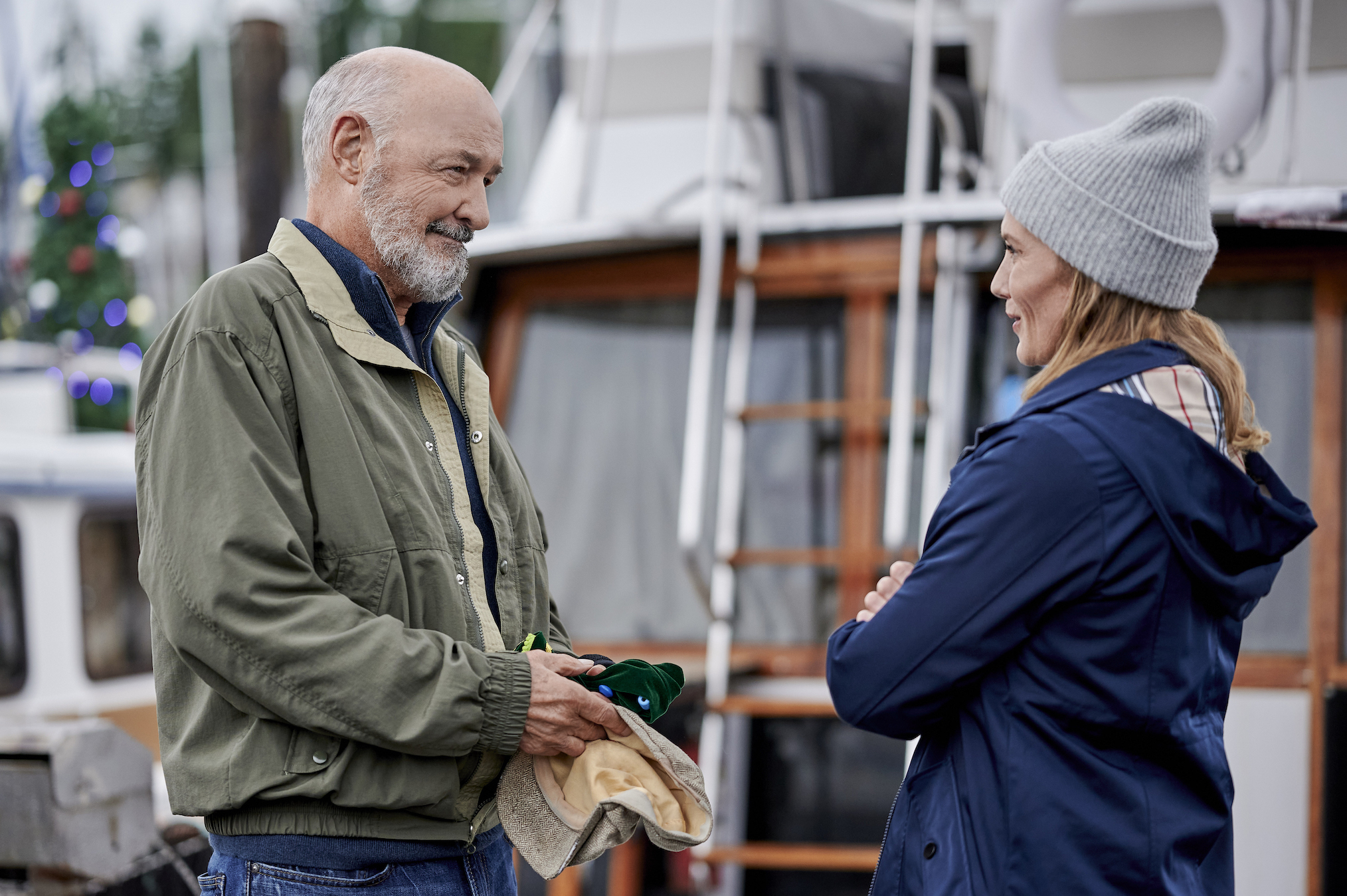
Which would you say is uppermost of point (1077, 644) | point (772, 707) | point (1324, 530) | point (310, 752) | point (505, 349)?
point (505, 349)

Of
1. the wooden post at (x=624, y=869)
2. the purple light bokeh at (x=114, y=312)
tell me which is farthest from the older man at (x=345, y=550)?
the purple light bokeh at (x=114, y=312)

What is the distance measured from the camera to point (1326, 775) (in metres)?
4.05

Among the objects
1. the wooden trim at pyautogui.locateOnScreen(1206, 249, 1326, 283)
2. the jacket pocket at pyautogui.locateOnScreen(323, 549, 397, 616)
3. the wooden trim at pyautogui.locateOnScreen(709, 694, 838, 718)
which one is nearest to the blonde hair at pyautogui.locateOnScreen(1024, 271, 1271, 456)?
the jacket pocket at pyautogui.locateOnScreen(323, 549, 397, 616)

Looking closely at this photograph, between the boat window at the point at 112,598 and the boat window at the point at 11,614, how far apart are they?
1.14ft

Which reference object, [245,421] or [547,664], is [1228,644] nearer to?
[547,664]

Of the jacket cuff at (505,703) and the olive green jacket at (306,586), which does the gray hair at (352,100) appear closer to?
the olive green jacket at (306,586)

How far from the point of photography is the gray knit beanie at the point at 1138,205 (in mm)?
1728

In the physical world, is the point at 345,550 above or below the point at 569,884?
above

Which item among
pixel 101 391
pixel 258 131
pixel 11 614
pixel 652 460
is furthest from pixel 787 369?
pixel 101 391

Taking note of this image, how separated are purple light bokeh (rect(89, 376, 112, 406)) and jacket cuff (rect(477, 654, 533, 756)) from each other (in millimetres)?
8220

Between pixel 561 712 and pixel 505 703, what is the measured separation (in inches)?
3.5

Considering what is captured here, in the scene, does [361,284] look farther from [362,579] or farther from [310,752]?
[310,752]

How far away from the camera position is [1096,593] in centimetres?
163

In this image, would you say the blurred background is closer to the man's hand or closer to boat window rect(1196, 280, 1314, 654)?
boat window rect(1196, 280, 1314, 654)
